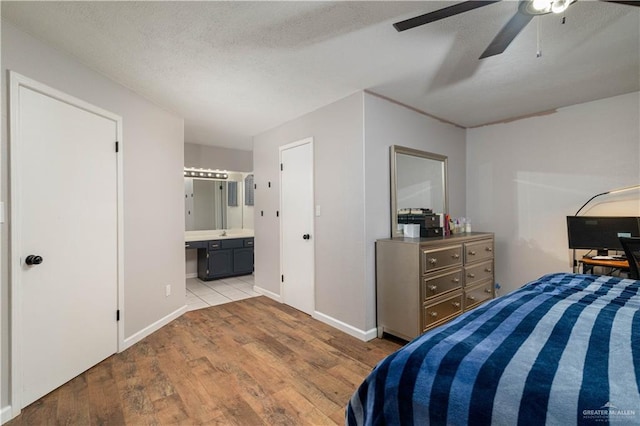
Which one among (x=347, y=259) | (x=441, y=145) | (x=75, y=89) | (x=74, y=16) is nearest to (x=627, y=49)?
(x=441, y=145)

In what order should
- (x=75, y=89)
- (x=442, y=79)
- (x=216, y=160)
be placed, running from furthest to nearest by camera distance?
(x=216, y=160), (x=442, y=79), (x=75, y=89)

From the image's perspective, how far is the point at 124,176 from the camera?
257cm

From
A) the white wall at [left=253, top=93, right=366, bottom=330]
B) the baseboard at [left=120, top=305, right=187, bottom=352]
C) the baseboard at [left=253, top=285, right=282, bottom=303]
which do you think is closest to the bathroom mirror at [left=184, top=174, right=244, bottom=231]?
the baseboard at [left=253, top=285, right=282, bottom=303]

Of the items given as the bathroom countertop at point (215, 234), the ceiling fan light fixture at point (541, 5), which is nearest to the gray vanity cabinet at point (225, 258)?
the bathroom countertop at point (215, 234)

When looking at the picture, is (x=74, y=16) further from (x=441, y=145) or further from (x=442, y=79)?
(x=441, y=145)

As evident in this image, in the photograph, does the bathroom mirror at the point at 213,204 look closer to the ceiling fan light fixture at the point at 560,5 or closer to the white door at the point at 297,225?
the white door at the point at 297,225

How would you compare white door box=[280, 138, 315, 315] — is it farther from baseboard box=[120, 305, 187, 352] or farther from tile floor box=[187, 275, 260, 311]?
baseboard box=[120, 305, 187, 352]

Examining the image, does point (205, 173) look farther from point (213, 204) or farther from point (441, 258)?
point (441, 258)

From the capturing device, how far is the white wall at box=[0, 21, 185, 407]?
5.75 ft

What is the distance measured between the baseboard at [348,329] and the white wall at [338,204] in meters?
0.02

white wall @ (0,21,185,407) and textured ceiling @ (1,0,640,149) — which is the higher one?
textured ceiling @ (1,0,640,149)

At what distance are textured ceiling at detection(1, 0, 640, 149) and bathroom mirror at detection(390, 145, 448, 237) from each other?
22.6 inches

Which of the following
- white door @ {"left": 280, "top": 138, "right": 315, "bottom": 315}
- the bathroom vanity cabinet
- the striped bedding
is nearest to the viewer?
the striped bedding

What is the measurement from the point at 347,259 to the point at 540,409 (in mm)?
2182
